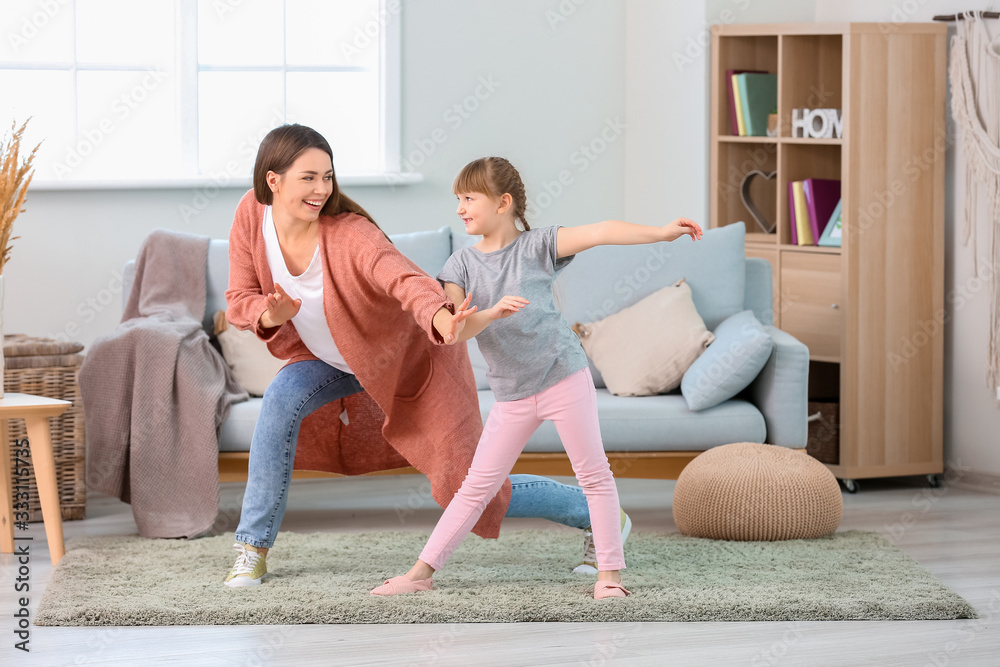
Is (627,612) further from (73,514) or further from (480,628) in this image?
(73,514)

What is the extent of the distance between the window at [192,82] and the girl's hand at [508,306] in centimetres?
230

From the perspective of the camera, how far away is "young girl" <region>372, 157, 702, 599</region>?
2.36 meters

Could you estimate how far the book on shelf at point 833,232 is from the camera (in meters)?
3.88

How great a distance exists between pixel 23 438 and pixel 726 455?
2089 millimetres

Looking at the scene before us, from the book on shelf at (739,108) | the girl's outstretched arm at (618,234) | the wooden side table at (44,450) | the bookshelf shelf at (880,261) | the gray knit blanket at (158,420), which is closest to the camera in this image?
the girl's outstretched arm at (618,234)

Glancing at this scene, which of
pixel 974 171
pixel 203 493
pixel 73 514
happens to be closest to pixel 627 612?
pixel 203 493

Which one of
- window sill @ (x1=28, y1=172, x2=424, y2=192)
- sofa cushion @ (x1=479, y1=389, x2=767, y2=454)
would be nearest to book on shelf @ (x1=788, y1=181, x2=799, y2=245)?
sofa cushion @ (x1=479, y1=389, x2=767, y2=454)

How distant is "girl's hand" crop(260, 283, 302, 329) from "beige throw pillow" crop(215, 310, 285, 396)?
40.0 inches

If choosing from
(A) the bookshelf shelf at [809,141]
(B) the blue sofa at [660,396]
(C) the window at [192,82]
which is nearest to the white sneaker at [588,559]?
(B) the blue sofa at [660,396]

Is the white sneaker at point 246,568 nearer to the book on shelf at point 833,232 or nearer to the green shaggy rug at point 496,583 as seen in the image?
the green shaggy rug at point 496,583

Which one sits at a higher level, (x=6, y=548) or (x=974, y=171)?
(x=974, y=171)

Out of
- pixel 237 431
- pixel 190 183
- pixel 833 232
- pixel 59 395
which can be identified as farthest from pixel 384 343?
pixel 833 232

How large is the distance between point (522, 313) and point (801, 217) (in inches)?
77.1

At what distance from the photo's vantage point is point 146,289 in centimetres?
352
